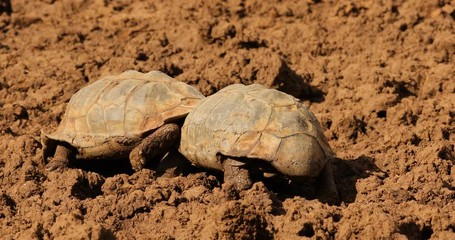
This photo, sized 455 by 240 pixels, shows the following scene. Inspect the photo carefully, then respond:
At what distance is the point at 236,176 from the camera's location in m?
6.68

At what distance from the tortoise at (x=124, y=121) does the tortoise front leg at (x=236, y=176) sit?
776 mm

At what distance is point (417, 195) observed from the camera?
6.65 meters

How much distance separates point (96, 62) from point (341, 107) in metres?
2.69

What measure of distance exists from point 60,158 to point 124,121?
2.23ft

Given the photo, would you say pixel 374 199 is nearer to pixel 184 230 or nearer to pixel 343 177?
pixel 343 177

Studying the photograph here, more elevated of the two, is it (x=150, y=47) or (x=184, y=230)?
(x=184, y=230)

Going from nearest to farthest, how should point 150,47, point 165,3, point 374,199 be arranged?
point 374,199
point 150,47
point 165,3

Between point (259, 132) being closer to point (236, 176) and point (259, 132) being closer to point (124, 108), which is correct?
point (236, 176)

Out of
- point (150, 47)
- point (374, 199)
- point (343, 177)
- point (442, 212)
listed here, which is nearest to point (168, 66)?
point (150, 47)

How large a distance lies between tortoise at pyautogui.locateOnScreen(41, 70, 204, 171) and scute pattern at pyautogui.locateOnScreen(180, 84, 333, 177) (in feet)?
1.30

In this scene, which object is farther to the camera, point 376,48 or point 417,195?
point 376,48

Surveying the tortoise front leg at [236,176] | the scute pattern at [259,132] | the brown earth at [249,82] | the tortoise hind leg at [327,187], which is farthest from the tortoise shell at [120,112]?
the tortoise hind leg at [327,187]

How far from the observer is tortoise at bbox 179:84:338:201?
256 inches

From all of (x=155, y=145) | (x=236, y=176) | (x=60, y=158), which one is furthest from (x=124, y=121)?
(x=236, y=176)
